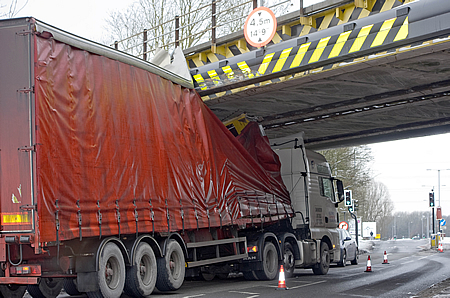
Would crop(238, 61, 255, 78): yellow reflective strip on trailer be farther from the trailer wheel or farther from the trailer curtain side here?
the trailer wheel

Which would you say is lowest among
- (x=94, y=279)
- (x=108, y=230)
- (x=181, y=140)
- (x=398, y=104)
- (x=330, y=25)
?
(x=94, y=279)

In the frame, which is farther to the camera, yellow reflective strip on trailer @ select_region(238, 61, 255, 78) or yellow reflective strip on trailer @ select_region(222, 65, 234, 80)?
yellow reflective strip on trailer @ select_region(222, 65, 234, 80)

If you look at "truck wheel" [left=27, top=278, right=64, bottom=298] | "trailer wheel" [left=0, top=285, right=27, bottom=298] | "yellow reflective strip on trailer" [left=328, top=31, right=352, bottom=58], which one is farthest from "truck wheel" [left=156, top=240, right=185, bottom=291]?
"yellow reflective strip on trailer" [left=328, top=31, right=352, bottom=58]

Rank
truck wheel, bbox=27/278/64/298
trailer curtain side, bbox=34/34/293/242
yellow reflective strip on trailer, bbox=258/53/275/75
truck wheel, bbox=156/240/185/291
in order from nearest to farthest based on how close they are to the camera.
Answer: trailer curtain side, bbox=34/34/293/242, truck wheel, bbox=27/278/64/298, truck wheel, bbox=156/240/185/291, yellow reflective strip on trailer, bbox=258/53/275/75

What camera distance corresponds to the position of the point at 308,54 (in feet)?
38.7

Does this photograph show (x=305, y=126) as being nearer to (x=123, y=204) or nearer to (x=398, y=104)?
(x=398, y=104)

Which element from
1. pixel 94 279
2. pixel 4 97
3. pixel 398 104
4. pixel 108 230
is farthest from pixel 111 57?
pixel 398 104

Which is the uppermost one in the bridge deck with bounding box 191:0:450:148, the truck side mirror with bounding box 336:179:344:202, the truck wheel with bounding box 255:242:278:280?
the bridge deck with bounding box 191:0:450:148

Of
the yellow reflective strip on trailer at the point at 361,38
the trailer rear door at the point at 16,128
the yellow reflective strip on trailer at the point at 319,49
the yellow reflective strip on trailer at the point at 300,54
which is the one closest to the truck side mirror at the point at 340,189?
the yellow reflective strip on trailer at the point at 300,54

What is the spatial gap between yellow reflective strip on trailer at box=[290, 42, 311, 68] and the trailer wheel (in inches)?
276

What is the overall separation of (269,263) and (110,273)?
237 inches

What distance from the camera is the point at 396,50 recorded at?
10.7m

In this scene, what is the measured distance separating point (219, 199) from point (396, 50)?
15.7ft

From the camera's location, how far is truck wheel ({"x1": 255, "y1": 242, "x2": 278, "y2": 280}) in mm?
13672
